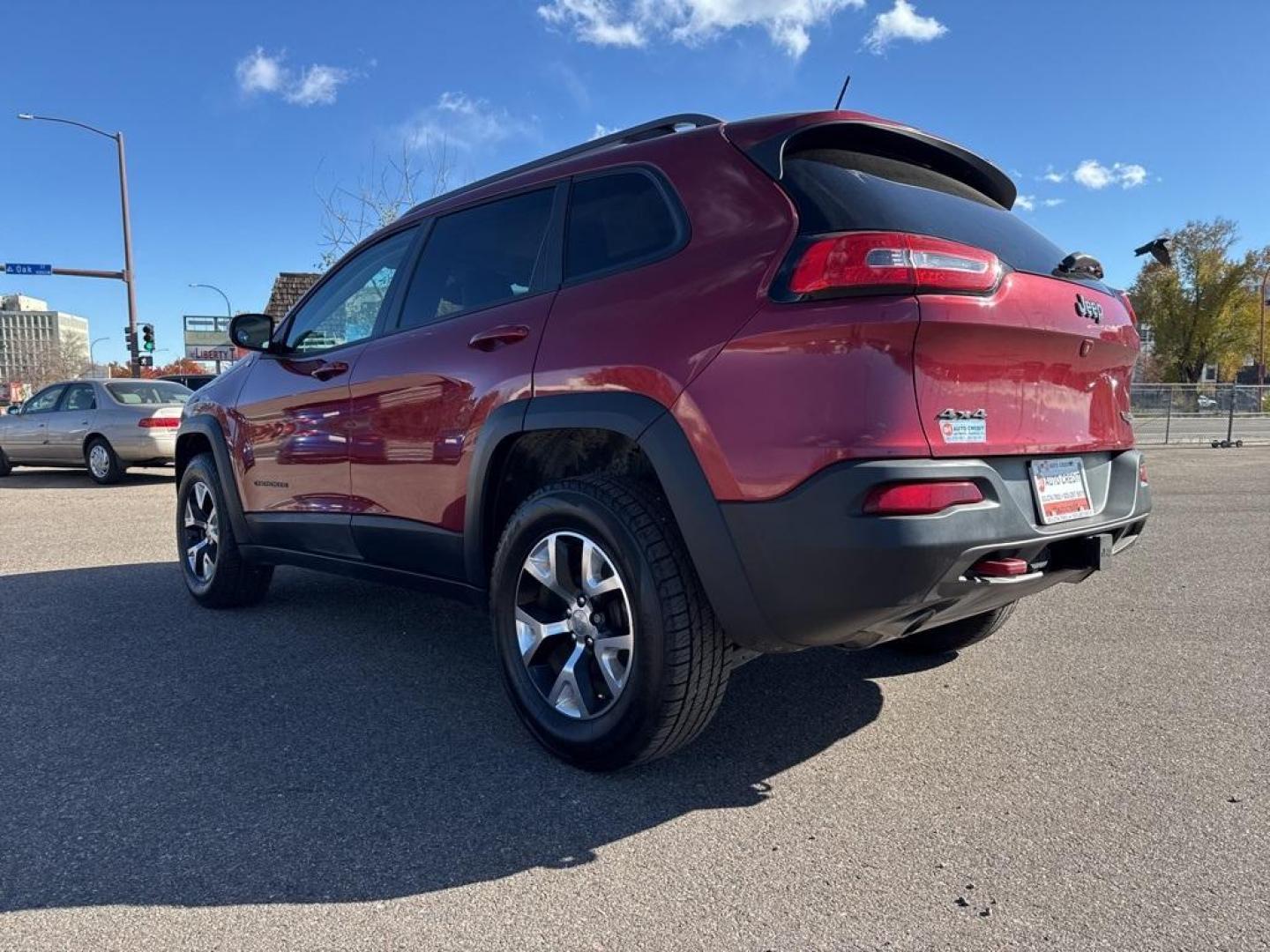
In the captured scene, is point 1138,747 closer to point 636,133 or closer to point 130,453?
point 636,133

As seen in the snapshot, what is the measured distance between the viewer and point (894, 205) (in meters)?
2.47

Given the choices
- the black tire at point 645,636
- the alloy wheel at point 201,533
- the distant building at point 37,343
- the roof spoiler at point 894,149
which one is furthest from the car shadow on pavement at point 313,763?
Answer: the distant building at point 37,343

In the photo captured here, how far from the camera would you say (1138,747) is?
2.96 metres

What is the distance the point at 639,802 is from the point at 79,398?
13180 mm

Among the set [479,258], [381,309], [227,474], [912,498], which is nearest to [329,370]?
[381,309]

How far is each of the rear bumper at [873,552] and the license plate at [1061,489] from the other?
39mm

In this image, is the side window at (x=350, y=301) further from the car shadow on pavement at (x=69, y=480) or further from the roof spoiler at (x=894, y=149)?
the car shadow on pavement at (x=69, y=480)

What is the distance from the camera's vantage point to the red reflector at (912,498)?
85.6 inches

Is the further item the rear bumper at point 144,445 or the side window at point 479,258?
the rear bumper at point 144,445

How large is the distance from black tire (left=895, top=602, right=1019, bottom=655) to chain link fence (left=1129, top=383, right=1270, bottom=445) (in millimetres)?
18084

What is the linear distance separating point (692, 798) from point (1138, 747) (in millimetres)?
1546

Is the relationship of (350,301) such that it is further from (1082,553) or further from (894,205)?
(1082,553)

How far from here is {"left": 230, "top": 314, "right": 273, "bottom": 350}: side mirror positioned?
455 cm

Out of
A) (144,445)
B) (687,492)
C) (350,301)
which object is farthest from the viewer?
(144,445)
